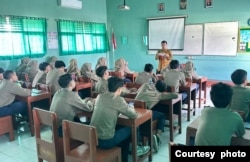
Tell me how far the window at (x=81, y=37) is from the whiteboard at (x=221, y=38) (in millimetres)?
3994

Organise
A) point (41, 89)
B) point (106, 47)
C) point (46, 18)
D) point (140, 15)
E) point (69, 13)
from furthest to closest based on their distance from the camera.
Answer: point (106, 47), point (140, 15), point (69, 13), point (46, 18), point (41, 89)

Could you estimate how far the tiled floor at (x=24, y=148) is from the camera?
327 cm

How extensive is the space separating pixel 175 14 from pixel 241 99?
19.4ft

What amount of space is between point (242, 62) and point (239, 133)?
5866mm

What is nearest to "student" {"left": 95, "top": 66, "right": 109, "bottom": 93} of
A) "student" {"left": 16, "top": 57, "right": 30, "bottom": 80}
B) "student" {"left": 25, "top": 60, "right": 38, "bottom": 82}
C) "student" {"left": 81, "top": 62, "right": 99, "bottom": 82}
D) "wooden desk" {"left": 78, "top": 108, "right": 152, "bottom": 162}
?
"student" {"left": 81, "top": 62, "right": 99, "bottom": 82}

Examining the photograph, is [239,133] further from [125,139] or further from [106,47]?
[106,47]

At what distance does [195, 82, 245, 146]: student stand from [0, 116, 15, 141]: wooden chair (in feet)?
10.4

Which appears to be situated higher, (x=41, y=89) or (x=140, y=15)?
(x=140, y=15)

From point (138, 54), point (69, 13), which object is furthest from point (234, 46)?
point (69, 13)

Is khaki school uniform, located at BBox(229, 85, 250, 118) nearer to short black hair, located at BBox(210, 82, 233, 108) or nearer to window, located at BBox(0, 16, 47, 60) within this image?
short black hair, located at BBox(210, 82, 233, 108)

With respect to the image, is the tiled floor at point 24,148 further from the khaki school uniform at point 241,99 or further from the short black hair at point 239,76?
the short black hair at point 239,76

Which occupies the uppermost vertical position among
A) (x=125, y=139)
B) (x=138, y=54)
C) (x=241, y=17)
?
(x=241, y=17)

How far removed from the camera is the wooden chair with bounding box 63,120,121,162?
2168 millimetres

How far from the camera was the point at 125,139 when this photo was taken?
2736 millimetres
